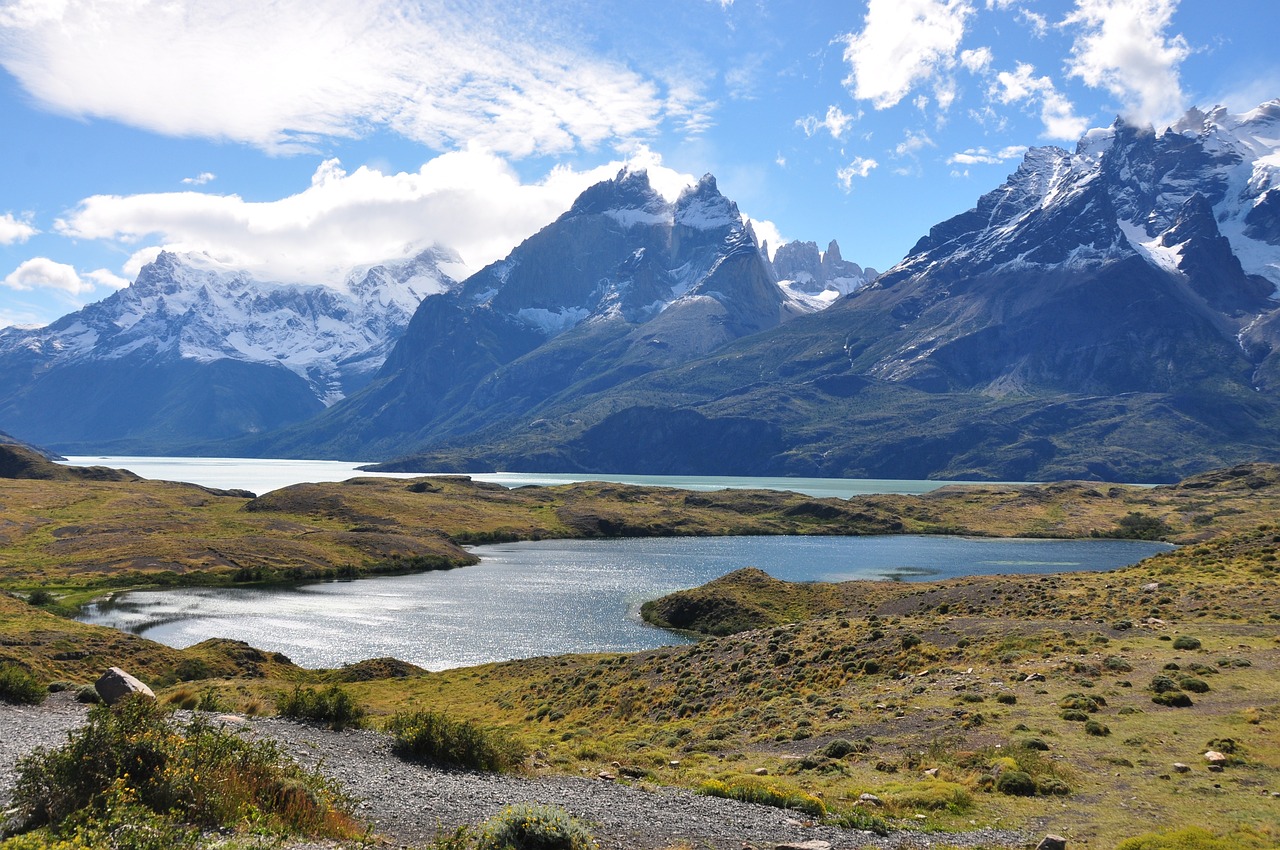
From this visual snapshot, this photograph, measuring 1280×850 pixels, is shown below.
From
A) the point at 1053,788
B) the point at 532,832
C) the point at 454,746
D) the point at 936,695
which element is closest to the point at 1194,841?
the point at 1053,788

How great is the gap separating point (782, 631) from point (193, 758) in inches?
1766

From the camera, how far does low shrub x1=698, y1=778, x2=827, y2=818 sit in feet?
72.0

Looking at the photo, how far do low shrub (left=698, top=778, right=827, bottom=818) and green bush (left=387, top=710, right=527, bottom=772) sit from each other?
251 inches

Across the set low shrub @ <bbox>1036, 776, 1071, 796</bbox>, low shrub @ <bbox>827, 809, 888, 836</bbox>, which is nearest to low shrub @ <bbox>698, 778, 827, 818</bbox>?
low shrub @ <bbox>827, 809, 888, 836</bbox>

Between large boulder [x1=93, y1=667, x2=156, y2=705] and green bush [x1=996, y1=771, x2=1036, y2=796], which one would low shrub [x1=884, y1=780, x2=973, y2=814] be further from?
large boulder [x1=93, y1=667, x2=156, y2=705]

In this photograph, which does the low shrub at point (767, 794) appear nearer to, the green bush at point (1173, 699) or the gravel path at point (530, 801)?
the gravel path at point (530, 801)

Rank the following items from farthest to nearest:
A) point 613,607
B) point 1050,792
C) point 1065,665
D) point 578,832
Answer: point 613,607
point 1065,665
point 1050,792
point 578,832

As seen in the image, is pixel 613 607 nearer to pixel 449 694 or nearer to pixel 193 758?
pixel 449 694

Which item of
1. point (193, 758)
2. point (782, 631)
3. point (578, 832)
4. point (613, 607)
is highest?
point (193, 758)

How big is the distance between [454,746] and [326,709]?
22.9ft

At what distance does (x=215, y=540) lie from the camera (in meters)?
149


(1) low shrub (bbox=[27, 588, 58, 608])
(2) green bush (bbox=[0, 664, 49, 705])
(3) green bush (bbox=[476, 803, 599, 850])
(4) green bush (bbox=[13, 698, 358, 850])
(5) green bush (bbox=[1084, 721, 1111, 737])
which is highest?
(4) green bush (bbox=[13, 698, 358, 850])

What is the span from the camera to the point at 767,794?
2278cm

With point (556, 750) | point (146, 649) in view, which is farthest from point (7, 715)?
point (146, 649)
